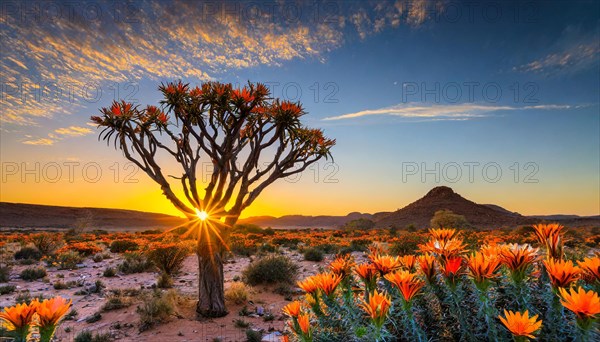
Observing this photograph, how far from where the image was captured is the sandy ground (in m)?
7.66

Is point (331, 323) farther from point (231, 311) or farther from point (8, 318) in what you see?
point (231, 311)

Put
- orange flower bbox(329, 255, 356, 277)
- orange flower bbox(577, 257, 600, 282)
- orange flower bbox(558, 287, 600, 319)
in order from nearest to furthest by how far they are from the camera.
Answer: orange flower bbox(558, 287, 600, 319), orange flower bbox(577, 257, 600, 282), orange flower bbox(329, 255, 356, 277)

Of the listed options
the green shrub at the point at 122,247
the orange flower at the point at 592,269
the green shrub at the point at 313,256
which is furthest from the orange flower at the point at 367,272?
the green shrub at the point at 122,247

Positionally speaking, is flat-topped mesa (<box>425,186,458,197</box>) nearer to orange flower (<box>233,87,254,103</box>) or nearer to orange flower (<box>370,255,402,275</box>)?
orange flower (<box>233,87,254,103</box>)

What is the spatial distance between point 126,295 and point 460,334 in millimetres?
10918

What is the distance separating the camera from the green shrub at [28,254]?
1706cm

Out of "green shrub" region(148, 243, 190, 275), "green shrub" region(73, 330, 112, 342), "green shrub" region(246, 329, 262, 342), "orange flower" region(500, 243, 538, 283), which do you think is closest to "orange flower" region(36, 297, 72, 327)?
"orange flower" region(500, 243, 538, 283)

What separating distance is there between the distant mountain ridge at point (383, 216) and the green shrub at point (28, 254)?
61.2 feet

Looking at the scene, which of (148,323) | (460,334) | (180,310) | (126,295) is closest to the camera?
(460,334)

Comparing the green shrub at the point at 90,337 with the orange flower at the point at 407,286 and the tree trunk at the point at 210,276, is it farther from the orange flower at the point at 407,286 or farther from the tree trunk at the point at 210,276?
the orange flower at the point at 407,286

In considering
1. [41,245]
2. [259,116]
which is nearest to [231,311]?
[259,116]

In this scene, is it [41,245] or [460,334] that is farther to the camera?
[41,245]

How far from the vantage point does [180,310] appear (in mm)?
8961

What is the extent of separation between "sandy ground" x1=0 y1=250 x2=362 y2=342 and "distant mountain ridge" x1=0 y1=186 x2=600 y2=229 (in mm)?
25930
